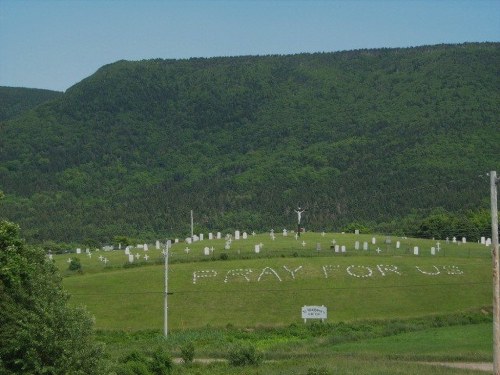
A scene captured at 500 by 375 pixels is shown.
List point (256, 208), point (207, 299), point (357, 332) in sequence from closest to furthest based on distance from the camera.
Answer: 1. point (357, 332)
2. point (207, 299)
3. point (256, 208)

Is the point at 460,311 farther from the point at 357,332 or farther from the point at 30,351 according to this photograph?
the point at 30,351

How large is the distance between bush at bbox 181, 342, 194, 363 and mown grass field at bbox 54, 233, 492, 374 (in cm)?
88

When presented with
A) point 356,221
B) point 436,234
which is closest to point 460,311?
point 436,234

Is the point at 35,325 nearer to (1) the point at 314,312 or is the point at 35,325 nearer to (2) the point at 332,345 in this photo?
(2) the point at 332,345

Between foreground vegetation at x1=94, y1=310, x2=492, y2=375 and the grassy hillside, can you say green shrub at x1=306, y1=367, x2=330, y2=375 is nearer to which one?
foreground vegetation at x1=94, y1=310, x2=492, y2=375

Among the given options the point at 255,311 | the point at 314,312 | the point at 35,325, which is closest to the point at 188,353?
the point at 35,325

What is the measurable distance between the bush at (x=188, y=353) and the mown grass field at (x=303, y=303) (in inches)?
34.7

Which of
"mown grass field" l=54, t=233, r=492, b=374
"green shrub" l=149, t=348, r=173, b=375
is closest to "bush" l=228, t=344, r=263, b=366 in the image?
"mown grass field" l=54, t=233, r=492, b=374

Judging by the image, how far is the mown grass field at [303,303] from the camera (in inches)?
1939

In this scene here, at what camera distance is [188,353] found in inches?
1871

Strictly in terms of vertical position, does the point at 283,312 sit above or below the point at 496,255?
below

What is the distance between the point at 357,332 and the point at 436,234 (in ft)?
178

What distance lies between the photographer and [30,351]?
34.4 m

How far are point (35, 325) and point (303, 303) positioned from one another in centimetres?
3383
